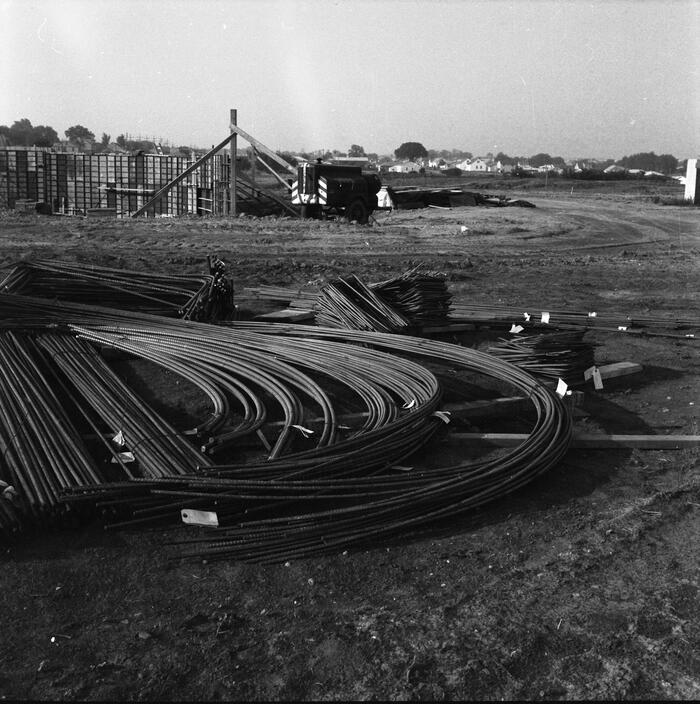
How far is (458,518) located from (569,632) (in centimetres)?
116

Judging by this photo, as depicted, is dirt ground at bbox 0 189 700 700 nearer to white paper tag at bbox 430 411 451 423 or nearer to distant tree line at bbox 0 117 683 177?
white paper tag at bbox 430 411 451 423

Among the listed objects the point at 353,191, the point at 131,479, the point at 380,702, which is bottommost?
the point at 380,702

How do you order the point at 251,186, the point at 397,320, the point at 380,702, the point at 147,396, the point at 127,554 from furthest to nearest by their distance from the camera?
the point at 251,186, the point at 397,320, the point at 147,396, the point at 127,554, the point at 380,702

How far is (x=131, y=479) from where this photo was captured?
4258 mm

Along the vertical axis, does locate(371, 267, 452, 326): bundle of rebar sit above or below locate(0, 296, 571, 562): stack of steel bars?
above

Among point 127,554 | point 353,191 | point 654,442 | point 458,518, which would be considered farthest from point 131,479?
point 353,191

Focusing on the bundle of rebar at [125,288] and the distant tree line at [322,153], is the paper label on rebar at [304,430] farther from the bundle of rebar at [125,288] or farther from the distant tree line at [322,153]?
the distant tree line at [322,153]

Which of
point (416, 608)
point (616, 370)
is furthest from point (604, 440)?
point (416, 608)

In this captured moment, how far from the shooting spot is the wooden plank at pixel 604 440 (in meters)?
5.54

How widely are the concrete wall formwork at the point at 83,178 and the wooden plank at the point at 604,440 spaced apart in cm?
3067

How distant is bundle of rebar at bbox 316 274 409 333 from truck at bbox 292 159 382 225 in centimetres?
1474

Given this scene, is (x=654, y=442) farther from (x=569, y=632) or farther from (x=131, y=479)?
(x=131, y=479)

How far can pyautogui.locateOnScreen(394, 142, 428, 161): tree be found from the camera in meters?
125

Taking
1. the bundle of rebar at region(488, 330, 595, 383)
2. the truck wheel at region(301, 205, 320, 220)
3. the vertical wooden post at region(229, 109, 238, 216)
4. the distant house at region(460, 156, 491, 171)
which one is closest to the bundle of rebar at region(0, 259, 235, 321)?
the bundle of rebar at region(488, 330, 595, 383)
